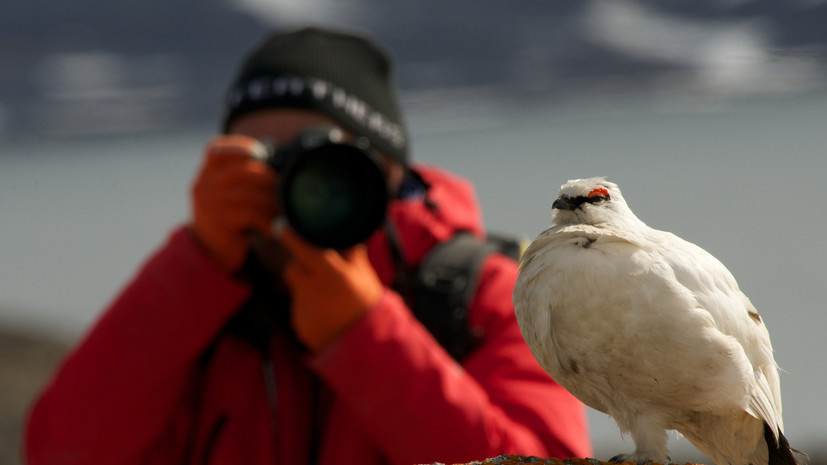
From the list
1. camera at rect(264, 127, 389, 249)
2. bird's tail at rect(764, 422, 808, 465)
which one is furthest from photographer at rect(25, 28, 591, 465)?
bird's tail at rect(764, 422, 808, 465)

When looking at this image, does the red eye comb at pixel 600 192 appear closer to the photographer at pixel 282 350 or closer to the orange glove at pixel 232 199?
the photographer at pixel 282 350

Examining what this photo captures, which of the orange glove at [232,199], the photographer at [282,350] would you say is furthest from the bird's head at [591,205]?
the orange glove at [232,199]

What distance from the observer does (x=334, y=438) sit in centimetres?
330

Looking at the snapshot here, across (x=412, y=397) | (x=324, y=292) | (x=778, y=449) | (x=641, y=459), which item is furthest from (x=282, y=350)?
(x=778, y=449)

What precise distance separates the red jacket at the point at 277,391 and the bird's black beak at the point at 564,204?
1906 millimetres

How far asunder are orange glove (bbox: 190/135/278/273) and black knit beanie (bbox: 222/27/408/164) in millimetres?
314

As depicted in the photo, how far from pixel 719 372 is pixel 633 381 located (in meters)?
0.12

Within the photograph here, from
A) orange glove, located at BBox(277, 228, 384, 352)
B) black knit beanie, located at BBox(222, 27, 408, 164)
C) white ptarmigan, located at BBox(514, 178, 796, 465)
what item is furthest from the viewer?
black knit beanie, located at BBox(222, 27, 408, 164)

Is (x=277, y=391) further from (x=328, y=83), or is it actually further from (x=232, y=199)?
(x=328, y=83)

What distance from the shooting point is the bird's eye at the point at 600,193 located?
1.21 meters

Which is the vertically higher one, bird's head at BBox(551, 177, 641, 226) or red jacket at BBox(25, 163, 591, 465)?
bird's head at BBox(551, 177, 641, 226)

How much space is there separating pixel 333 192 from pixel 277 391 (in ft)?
4.20

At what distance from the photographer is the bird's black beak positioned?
1.21 metres

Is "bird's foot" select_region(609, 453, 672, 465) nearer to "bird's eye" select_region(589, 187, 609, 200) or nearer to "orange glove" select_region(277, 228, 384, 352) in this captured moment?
"bird's eye" select_region(589, 187, 609, 200)
